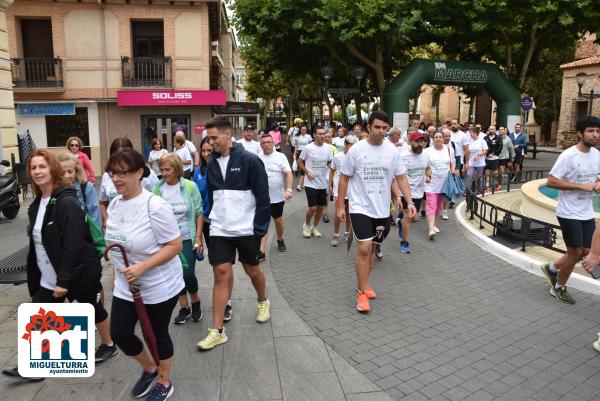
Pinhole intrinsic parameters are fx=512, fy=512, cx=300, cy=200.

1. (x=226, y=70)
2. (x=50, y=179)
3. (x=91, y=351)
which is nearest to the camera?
(x=91, y=351)

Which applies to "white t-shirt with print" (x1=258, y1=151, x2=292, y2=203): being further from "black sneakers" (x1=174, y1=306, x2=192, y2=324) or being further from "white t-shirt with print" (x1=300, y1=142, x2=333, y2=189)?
"black sneakers" (x1=174, y1=306, x2=192, y2=324)

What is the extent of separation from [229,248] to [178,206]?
624mm

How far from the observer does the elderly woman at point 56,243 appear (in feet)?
11.3

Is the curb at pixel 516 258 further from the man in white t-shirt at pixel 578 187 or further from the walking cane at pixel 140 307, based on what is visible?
the walking cane at pixel 140 307

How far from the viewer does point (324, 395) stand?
3674mm

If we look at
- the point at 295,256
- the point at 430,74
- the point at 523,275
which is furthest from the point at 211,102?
the point at 523,275

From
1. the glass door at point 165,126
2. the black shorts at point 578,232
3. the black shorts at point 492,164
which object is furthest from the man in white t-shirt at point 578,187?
the glass door at point 165,126

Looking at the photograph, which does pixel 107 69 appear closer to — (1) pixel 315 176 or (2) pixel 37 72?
(2) pixel 37 72

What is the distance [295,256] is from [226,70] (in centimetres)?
3144

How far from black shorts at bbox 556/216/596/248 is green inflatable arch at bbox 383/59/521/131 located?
1368 centimetres

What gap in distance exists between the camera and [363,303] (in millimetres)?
5238

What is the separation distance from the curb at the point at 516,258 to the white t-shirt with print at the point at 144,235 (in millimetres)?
4823

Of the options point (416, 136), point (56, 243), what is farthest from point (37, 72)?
point (56, 243)

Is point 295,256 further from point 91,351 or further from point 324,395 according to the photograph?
point 91,351
